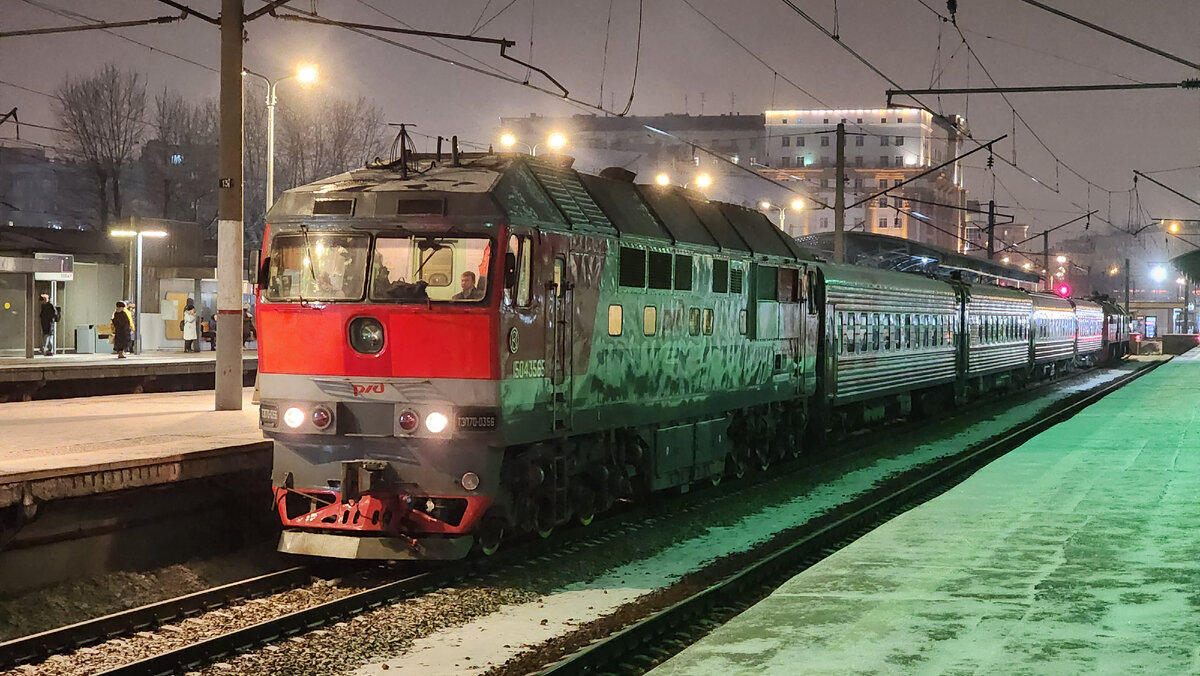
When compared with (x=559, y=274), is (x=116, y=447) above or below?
below

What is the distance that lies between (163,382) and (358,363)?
770 inches

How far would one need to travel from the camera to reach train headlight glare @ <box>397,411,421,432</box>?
1164 cm

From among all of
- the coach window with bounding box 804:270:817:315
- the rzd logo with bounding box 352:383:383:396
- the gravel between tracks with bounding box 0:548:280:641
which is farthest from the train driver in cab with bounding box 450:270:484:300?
the coach window with bounding box 804:270:817:315

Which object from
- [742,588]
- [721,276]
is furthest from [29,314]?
[742,588]

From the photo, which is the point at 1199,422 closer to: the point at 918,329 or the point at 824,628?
the point at 918,329

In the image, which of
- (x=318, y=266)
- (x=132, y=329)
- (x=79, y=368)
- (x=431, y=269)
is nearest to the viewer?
(x=431, y=269)

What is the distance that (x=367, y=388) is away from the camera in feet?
38.7

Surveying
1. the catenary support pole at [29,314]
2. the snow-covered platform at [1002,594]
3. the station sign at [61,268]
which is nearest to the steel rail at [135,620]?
the snow-covered platform at [1002,594]

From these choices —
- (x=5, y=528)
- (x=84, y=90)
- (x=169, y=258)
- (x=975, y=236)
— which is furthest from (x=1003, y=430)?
(x=975, y=236)

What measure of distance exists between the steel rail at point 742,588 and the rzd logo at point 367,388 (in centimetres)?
336

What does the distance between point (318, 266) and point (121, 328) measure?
2280 centimetres

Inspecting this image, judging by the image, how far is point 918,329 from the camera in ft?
97.6

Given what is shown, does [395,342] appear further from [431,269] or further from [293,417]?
[293,417]

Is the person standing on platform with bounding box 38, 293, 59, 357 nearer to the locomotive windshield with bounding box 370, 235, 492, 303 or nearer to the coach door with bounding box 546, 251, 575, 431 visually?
the locomotive windshield with bounding box 370, 235, 492, 303
